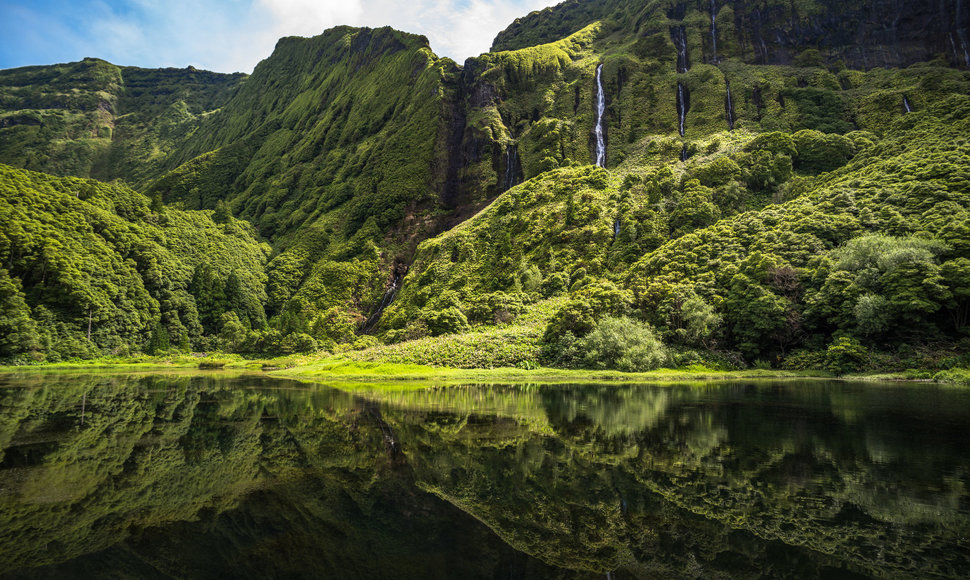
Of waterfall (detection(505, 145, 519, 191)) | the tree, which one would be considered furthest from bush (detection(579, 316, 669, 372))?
the tree

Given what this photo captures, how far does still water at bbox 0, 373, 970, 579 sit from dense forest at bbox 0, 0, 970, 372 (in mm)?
31661

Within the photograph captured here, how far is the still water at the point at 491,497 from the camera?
6.74 metres

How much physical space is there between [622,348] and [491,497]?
1600 inches

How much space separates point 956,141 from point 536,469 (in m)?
77.1

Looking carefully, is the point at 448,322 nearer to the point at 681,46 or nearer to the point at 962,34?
the point at 681,46

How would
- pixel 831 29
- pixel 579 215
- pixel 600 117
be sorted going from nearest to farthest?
pixel 579 215, pixel 600 117, pixel 831 29

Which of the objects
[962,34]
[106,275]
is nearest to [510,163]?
[106,275]

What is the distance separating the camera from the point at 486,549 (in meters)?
7.24

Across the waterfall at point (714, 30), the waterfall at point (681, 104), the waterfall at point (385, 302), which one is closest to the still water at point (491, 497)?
the waterfall at point (385, 302)

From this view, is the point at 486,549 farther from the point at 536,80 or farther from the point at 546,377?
the point at 536,80

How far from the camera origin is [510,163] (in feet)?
385

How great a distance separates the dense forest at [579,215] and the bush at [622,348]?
1.11ft

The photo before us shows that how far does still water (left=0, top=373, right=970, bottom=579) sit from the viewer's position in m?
6.74

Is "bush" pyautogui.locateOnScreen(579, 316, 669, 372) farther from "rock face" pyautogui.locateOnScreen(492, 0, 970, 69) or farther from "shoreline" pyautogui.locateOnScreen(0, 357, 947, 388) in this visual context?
"rock face" pyautogui.locateOnScreen(492, 0, 970, 69)
